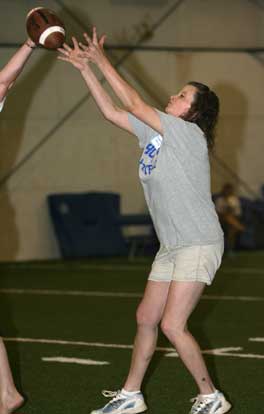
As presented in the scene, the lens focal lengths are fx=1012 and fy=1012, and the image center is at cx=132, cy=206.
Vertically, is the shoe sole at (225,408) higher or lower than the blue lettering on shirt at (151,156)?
lower

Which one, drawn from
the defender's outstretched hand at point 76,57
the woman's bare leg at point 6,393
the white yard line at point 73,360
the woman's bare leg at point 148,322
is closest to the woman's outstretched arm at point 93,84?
the defender's outstretched hand at point 76,57

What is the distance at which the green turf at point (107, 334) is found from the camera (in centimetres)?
646

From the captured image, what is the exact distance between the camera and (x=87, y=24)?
671 inches

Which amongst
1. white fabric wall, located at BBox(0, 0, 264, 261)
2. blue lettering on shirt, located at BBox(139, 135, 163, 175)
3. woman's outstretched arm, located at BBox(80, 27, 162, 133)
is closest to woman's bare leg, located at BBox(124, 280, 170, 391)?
blue lettering on shirt, located at BBox(139, 135, 163, 175)

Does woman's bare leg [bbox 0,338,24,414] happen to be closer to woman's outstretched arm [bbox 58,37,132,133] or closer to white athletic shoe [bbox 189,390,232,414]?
white athletic shoe [bbox 189,390,232,414]

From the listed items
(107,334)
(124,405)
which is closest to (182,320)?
(124,405)

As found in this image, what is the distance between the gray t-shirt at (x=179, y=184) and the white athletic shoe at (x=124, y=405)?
0.95 m

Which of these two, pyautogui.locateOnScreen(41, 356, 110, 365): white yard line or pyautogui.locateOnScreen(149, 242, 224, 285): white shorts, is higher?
pyautogui.locateOnScreen(149, 242, 224, 285): white shorts

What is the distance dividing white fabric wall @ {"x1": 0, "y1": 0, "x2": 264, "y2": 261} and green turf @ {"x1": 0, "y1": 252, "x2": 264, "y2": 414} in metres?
2.09

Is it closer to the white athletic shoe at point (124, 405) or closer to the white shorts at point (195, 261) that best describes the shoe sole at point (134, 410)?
the white athletic shoe at point (124, 405)

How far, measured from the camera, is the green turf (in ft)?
21.2

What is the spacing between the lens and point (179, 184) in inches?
221

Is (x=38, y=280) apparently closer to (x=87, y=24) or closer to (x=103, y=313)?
(x=103, y=313)

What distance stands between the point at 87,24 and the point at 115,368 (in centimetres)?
1058
